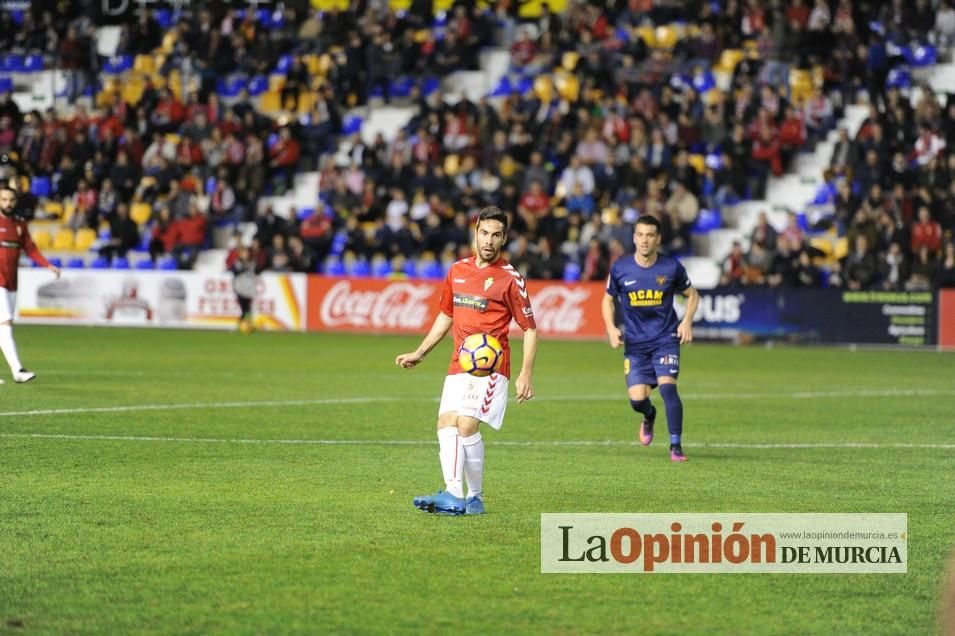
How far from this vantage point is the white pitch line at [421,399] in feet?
52.6

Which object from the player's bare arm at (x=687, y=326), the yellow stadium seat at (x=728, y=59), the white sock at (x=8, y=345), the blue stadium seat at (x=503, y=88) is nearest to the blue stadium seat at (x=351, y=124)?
the blue stadium seat at (x=503, y=88)

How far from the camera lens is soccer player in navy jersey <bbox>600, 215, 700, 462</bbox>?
13.6 meters

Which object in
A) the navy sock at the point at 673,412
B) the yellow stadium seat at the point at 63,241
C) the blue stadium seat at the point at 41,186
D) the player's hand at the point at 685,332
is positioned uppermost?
the blue stadium seat at the point at 41,186

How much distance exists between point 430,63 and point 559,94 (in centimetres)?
409

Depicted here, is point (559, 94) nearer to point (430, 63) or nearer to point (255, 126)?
point (430, 63)

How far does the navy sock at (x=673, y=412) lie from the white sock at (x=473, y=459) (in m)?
3.69

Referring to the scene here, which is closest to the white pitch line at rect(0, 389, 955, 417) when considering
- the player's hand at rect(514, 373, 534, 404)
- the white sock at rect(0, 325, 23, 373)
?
the white sock at rect(0, 325, 23, 373)

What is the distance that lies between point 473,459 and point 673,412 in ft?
13.2

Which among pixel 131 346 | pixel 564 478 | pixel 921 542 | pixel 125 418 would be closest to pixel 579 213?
pixel 131 346

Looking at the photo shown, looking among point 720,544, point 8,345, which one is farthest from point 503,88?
point 720,544

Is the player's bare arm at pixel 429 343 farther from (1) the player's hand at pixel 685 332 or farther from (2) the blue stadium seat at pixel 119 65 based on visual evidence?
(2) the blue stadium seat at pixel 119 65

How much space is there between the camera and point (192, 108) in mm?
38031

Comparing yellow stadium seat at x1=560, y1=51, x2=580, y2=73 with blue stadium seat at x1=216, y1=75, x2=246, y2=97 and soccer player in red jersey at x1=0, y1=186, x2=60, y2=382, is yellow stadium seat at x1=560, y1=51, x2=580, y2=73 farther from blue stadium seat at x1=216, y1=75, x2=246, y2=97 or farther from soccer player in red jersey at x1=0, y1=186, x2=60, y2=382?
soccer player in red jersey at x1=0, y1=186, x2=60, y2=382

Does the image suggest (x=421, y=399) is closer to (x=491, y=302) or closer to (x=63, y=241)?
(x=491, y=302)
